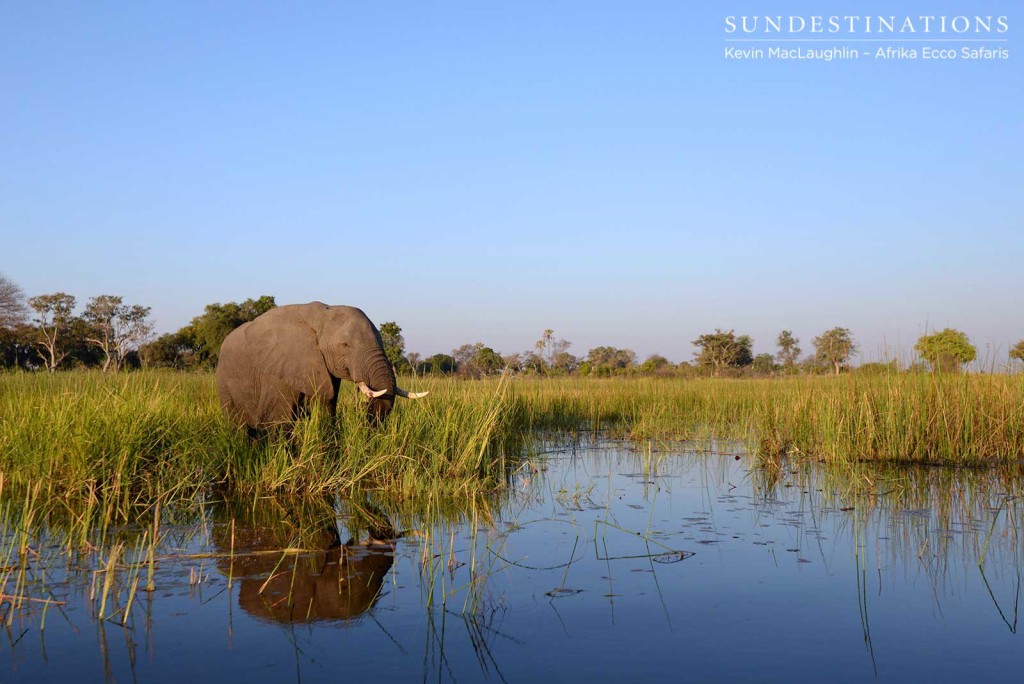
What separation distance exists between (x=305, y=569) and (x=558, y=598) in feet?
5.15

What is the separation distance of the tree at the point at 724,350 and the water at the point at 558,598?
1412 inches

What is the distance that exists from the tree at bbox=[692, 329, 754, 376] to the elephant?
34.0 m

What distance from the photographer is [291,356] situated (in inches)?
374

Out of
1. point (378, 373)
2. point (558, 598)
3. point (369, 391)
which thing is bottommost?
point (558, 598)

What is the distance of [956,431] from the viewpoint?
9.40 m

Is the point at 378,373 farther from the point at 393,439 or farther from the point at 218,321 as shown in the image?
the point at 218,321

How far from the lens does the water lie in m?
3.76

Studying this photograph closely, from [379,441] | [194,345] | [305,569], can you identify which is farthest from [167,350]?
[305,569]

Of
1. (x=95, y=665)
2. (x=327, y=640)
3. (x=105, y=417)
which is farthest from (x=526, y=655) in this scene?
(x=105, y=417)

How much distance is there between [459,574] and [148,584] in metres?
1.71

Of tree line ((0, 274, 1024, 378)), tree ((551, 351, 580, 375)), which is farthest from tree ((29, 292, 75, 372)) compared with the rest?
tree ((551, 351, 580, 375))

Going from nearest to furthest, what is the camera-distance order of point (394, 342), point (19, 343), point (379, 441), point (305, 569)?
point (305, 569)
point (379, 441)
point (394, 342)
point (19, 343)

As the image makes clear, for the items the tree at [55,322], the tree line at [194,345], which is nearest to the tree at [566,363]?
the tree line at [194,345]

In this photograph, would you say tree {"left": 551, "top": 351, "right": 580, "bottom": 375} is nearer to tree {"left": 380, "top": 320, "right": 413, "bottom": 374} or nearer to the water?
tree {"left": 380, "top": 320, "right": 413, "bottom": 374}
